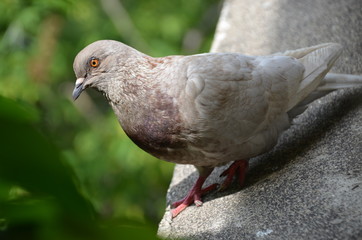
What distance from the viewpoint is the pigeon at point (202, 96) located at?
8.34 ft

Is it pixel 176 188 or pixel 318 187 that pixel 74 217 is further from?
pixel 176 188

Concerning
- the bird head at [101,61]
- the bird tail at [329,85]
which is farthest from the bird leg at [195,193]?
the bird head at [101,61]

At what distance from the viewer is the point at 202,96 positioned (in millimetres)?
2533

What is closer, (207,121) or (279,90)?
(207,121)

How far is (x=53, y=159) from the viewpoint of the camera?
0.56 meters

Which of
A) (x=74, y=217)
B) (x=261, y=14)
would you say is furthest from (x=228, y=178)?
(x=74, y=217)

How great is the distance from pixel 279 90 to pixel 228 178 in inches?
25.6

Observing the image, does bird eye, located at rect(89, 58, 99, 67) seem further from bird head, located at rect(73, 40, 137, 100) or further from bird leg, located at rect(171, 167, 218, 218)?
bird leg, located at rect(171, 167, 218, 218)

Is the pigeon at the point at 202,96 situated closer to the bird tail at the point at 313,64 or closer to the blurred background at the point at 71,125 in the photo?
the bird tail at the point at 313,64

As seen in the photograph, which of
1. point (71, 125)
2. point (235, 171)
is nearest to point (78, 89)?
point (235, 171)

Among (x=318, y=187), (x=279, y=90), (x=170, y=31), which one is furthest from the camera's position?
(x=170, y=31)

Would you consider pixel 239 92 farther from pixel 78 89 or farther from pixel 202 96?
pixel 78 89

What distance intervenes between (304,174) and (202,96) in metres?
0.71

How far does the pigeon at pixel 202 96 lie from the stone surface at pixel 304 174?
179 millimetres
